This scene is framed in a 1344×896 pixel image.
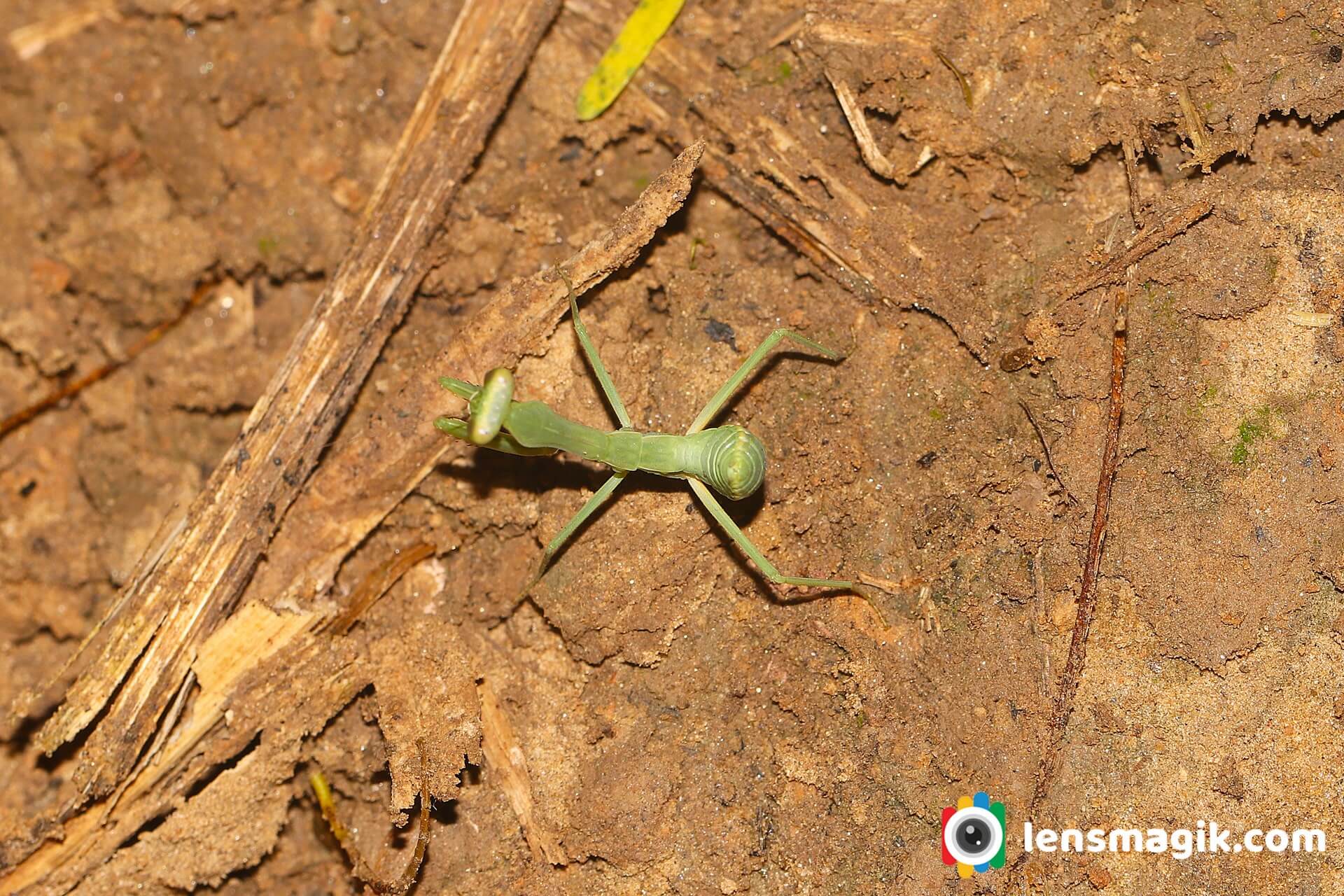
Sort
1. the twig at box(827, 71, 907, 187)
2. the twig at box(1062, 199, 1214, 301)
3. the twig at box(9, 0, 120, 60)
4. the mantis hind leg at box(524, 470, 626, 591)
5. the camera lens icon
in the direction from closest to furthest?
the camera lens icon → the twig at box(1062, 199, 1214, 301) → the mantis hind leg at box(524, 470, 626, 591) → the twig at box(827, 71, 907, 187) → the twig at box(9, 0, 120, 60)

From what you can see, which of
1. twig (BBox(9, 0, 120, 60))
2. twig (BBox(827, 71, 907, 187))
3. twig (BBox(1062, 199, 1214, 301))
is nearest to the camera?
twig (BBox(1062, 199, 1214, 301))

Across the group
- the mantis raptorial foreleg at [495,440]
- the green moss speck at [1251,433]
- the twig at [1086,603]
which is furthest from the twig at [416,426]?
the green moss speck at [1251,433]

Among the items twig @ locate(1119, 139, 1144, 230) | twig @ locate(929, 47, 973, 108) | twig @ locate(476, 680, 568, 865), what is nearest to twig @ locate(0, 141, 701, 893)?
twig @ locate(476, 680, 568, 865)

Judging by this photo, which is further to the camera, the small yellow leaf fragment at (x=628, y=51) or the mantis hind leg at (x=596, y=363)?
the small yellow leaf fragment at (x=628, y=51)

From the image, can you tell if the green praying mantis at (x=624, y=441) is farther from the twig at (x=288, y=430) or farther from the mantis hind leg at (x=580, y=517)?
the twig at (x=288, y=430)

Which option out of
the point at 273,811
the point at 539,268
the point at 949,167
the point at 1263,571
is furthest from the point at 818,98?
the point at 273,811

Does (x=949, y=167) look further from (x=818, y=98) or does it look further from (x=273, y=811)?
(x=273, y=811)

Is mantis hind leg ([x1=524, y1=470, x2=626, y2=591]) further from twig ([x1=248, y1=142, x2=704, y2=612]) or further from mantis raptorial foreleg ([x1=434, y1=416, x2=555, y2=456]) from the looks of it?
twig ([x1=248, y1=142, x2=704, y2=612])
